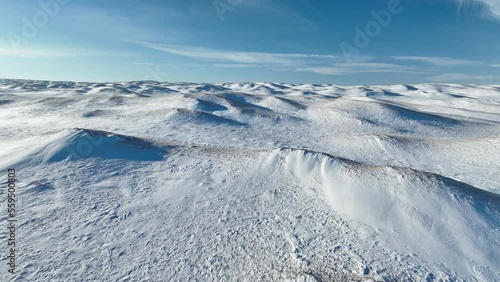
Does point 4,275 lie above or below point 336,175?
below

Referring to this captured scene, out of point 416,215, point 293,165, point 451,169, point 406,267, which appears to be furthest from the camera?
point 451,169

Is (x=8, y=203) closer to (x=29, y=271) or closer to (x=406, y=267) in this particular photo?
(x=29, y=271)

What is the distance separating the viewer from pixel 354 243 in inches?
368

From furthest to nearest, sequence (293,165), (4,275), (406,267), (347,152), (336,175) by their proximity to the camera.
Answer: (347,152), (293,165), (336,175), (406,267), (4,275)

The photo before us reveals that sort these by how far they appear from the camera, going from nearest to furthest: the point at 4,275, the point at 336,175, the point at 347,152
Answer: the point at 4,275, the point at 336,175, the point at 347,152

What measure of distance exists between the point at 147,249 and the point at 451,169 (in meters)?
16.4

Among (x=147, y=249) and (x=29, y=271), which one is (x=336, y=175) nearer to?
(x=147, y=249)

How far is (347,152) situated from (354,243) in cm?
1161

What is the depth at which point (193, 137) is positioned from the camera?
22562 millimetres

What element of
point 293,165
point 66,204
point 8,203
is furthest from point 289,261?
point 8,203

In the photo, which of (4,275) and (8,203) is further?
(8,203)

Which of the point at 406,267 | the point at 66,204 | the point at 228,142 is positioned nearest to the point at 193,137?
the point at 228,142

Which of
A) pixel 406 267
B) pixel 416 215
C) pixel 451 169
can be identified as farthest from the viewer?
pixel 451 169

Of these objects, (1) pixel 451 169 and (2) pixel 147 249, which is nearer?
(2) pixel 147 249
